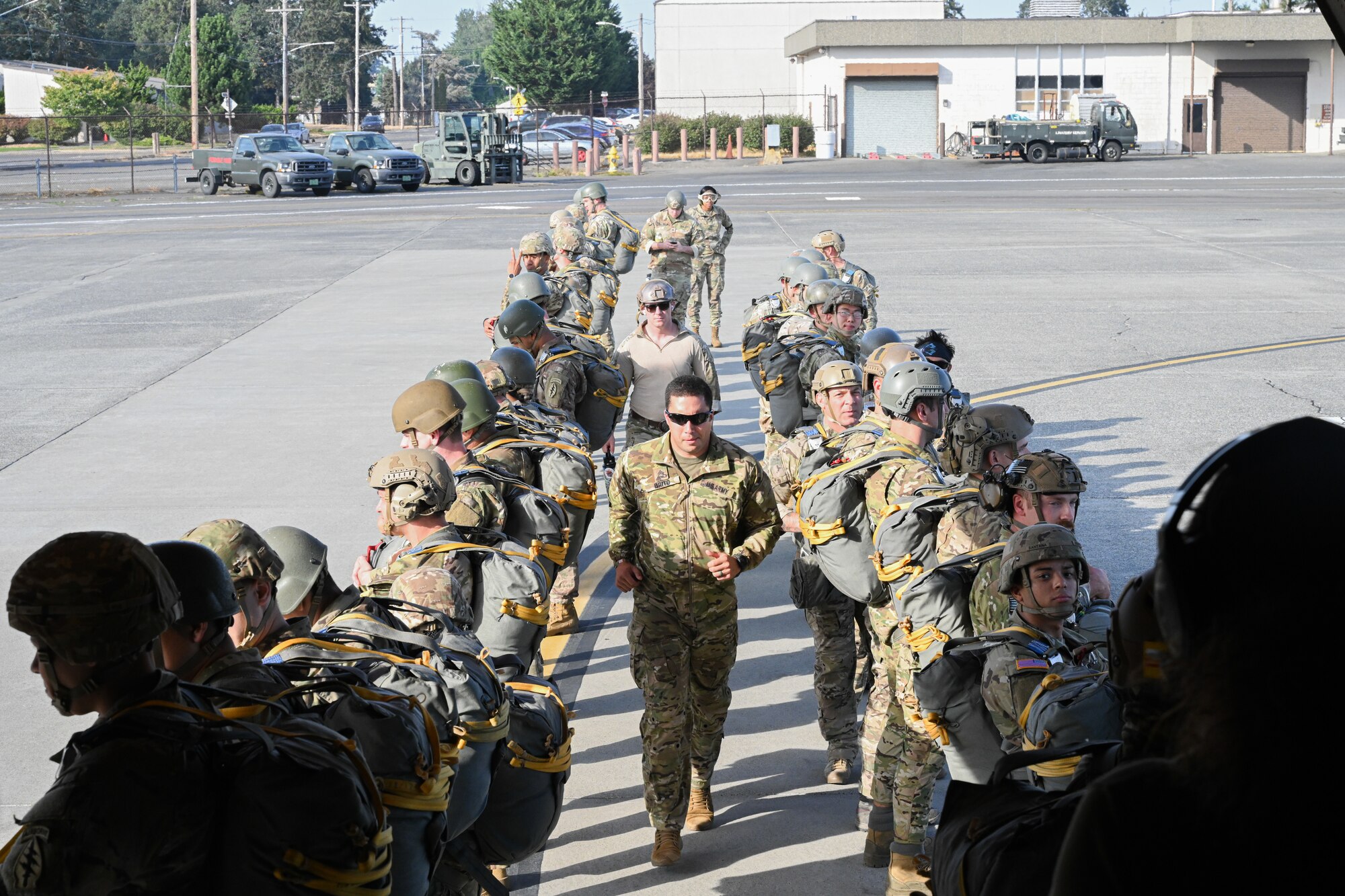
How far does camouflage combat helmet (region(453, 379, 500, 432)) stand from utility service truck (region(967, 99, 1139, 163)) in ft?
165

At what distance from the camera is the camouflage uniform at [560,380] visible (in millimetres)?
8758

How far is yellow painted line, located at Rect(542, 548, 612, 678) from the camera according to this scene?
828cm

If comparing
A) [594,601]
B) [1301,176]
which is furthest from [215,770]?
[1301,176]

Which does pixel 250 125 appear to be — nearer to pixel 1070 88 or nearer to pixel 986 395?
pixel 1070 88

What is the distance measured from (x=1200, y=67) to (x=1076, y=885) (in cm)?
6695

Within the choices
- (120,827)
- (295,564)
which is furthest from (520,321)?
(120,827)

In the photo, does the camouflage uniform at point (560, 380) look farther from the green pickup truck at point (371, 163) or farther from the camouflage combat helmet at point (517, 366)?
the green pickup truck at point (371, 163)

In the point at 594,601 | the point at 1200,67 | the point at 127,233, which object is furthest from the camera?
the point at 1200,67

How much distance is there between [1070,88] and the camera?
6178 centimetres

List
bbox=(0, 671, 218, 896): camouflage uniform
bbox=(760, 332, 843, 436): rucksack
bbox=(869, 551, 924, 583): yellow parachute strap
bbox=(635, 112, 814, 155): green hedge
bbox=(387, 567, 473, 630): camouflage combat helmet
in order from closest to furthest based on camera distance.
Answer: bbox=(0, 671, 218, 896): camouflage uniform, bbox=(387, 567, 473, 630): camouflage combat helmet, bbox=(869, 551, 924, 583): yellow parachute strap, bbox=(760, 332, 843, 436): rucksack, bbox=(635, 112, 814, 155): green hedge

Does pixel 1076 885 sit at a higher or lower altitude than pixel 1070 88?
lower

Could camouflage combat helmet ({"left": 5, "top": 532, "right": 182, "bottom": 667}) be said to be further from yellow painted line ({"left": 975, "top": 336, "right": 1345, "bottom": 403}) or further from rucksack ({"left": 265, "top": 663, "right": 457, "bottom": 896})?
yellow painted line ({"left": 975, "top": 336, "right": 1345, "bottom": 403})

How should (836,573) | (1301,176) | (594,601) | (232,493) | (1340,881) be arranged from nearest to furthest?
(1340,881), (836,573), (594,601), (232,493), (1301,176)

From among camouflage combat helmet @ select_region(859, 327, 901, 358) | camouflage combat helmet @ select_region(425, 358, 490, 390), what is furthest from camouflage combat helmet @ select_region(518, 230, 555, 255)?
camouflage combat helmet @ select_region(425, 358, 490, 390)
